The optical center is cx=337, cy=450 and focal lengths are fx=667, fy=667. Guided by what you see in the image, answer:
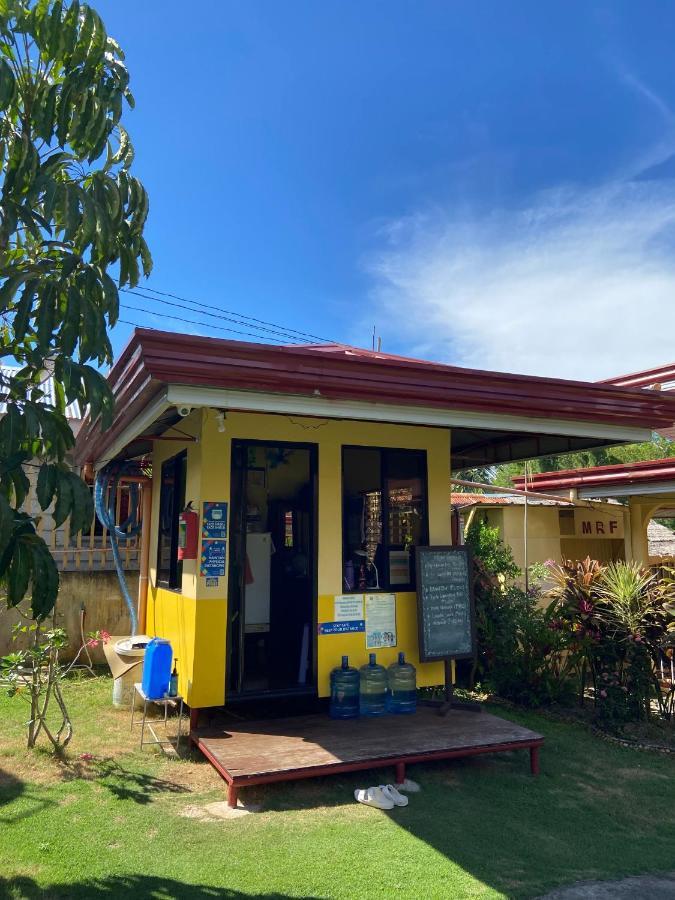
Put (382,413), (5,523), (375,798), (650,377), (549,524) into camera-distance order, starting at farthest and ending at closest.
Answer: (650,377)
(549,524)
(382,413)
(375,798)
(5,523)

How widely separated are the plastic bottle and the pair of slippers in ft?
3.98

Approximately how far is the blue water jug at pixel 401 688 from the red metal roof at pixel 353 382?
2.47 meters

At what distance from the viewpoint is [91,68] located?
305 cm

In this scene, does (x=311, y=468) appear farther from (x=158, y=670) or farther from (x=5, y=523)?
(x=5, y=523)

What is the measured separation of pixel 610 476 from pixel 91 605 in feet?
24.9

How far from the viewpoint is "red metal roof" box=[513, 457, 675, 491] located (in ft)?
30.9

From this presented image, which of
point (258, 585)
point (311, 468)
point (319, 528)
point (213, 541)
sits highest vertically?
point (311, 468)

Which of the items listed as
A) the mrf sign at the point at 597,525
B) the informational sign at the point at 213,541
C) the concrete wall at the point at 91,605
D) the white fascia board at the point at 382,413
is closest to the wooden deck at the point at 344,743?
the informational sign at the point at 213,541

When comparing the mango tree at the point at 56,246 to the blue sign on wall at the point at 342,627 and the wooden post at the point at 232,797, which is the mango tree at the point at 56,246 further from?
the blue sign on wall at the point at 342,627

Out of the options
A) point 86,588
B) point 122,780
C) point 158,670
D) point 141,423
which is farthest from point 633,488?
point 122,780

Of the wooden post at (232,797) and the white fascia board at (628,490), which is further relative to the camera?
the white fascia board at (628,490)

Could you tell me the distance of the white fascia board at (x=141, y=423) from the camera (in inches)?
184

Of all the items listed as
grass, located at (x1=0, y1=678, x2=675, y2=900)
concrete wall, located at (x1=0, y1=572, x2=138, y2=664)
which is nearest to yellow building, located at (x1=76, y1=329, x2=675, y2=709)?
concrete wall, located at (x1=0, y1=572, x2=138, y2=664)

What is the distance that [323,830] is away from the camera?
405cm
